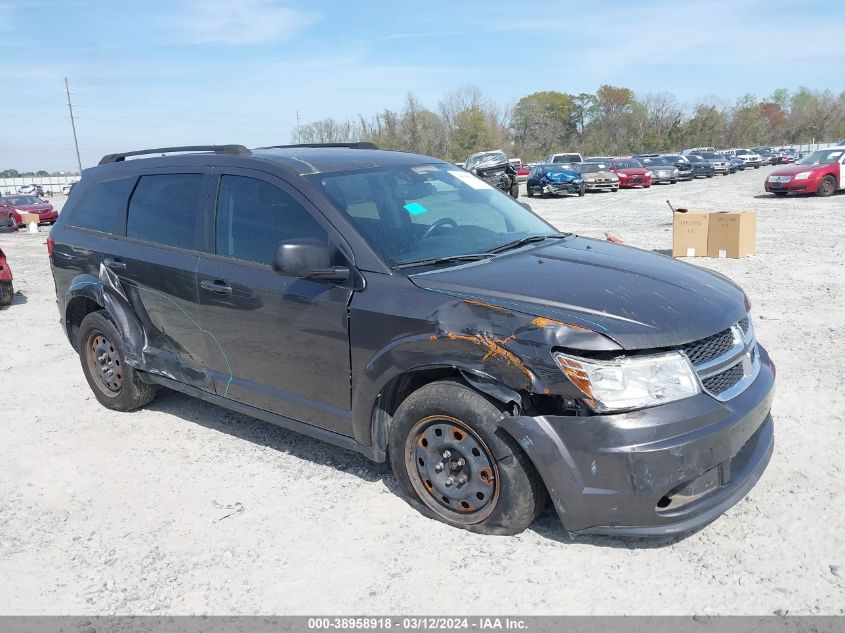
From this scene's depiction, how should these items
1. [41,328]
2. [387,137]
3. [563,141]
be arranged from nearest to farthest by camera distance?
1. [41,328]
2. [387,137]
3. [563,141]

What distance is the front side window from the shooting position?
153 inches

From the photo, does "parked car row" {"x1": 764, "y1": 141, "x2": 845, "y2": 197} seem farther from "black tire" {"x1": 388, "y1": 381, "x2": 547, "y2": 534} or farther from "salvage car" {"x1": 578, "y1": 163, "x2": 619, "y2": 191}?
"black tire" {"x1": 388, "y1": 381, "x2": 547, "y2": 534}

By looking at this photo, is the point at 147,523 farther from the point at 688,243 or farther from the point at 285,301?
the point at 688,243

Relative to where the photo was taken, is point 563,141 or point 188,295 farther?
point 563,141

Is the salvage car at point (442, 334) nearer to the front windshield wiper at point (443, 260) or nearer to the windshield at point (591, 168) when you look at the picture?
the front windshield wiper at point (443, 260)

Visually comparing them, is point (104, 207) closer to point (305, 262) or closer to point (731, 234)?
point (305, 262)

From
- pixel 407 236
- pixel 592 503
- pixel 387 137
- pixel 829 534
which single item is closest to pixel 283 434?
pixel 407 236

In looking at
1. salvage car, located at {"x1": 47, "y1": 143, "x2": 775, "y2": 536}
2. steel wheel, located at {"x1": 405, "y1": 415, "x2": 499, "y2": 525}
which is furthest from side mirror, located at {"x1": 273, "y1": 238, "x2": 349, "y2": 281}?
steel wheel, located at {"x1": 405, "y1": 415, "x2": 499, "y2": 525}

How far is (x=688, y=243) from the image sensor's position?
1127 cm

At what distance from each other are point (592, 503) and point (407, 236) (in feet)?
5.60

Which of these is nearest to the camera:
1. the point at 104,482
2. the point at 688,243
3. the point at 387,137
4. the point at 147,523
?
the point at 147,523

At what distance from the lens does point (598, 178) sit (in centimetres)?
3127

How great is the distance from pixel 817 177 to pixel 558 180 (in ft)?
31.4

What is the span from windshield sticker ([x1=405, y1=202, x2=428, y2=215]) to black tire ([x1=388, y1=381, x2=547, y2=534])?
1.15 meters
